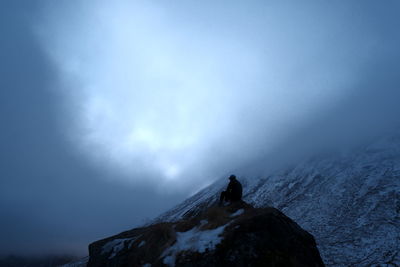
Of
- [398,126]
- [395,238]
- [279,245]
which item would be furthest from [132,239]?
[398,126]

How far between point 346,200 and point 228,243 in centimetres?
3361

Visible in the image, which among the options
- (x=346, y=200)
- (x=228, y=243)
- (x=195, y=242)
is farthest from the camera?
(x=346, y=200)

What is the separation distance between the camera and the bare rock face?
10.5m

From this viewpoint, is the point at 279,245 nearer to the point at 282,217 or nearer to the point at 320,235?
the point at 282,217

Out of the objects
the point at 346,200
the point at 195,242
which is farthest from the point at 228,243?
the point at 346,200

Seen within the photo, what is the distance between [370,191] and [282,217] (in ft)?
108

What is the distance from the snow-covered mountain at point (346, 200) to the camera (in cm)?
2136

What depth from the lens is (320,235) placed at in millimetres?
26641

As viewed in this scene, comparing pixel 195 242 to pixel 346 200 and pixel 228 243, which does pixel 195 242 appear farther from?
pixel 346 200

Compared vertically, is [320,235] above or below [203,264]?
below

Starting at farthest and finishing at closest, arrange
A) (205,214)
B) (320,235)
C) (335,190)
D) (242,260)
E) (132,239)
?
1. (335,190)
2. (320,235)
3. (132,239)
4. (205,214)
5. (242,260)

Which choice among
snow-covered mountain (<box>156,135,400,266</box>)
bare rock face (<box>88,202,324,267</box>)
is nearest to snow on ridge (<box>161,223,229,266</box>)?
bare rock face (<box>88,202,324,267</box>)

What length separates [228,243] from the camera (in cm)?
1102

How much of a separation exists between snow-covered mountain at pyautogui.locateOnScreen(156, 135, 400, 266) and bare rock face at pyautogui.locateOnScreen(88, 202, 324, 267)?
38.3 feet
